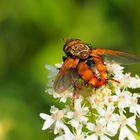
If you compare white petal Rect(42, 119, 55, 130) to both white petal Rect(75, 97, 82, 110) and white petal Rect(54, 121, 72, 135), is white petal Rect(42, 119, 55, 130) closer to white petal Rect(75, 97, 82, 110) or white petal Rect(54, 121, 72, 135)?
white petal Rect(54, 121, 72, 135)

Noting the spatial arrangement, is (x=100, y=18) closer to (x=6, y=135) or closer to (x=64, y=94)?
(x=6, y=135)

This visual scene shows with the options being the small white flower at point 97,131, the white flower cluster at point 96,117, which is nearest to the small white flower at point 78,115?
the white flower cluster at point 96,117

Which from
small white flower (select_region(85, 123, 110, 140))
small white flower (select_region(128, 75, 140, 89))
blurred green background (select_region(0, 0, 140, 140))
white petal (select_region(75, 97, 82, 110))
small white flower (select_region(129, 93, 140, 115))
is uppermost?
blurred green background (select_region(0, 0, 140, 140))

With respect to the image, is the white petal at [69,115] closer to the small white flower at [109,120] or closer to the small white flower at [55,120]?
the small white flower at [55,120]

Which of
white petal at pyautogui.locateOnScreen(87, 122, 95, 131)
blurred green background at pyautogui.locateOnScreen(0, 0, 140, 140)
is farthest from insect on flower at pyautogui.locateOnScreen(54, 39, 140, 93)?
blurred green background at pyautogui.locateOnScreen(0, 0, 140, 140)

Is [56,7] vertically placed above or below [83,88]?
above

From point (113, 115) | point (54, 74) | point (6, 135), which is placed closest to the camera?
point (113, 115)

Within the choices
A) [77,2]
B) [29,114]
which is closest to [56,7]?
[77,2]
